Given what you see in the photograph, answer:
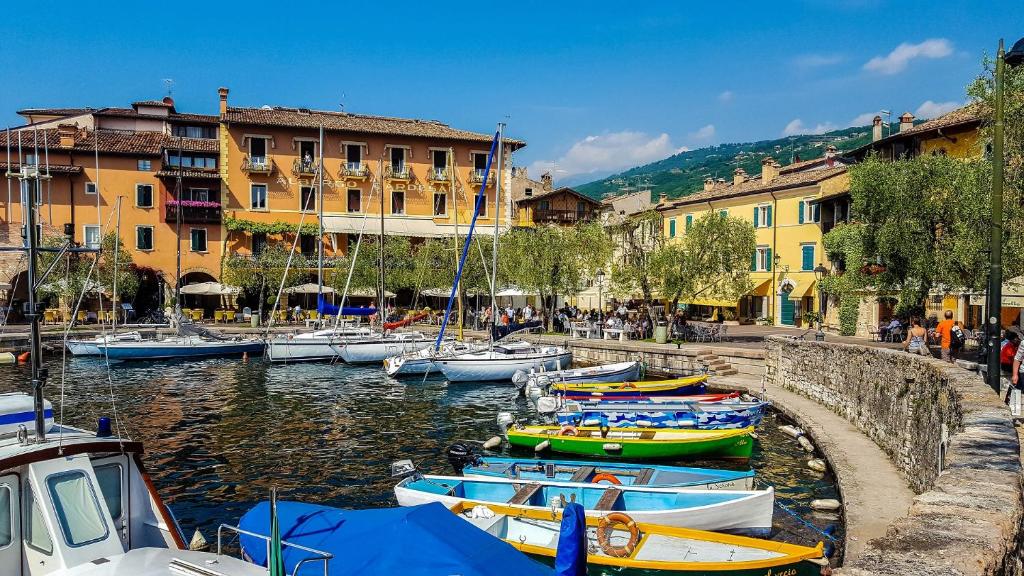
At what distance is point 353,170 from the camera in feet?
189

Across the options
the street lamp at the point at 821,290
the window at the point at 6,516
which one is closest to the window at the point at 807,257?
the street lamp at the point at 821,290

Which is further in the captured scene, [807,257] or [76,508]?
[807,257]

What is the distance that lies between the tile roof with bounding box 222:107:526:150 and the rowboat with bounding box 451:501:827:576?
1915 inches

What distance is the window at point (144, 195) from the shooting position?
53.2m

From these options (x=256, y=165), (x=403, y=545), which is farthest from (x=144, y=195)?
(x=403, y=545)

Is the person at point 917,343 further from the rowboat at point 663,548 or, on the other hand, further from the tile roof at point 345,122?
the tile roof at point 345,122

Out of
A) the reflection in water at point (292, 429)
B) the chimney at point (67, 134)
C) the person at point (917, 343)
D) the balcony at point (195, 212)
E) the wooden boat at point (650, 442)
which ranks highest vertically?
the chimney at point (67, 134)

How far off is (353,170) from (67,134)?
2007 centimetres

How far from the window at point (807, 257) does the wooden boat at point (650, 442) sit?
95.4 feet

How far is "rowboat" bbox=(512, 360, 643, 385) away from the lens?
2702cm

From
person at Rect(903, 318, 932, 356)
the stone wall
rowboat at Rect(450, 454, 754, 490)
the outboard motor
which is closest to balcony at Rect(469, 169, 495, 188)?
the stone wall

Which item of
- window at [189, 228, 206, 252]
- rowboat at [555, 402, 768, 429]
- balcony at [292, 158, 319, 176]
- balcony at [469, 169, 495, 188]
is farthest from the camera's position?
balcony at [469, 169, 495, 188]

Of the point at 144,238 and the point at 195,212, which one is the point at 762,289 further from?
the point at 144,238

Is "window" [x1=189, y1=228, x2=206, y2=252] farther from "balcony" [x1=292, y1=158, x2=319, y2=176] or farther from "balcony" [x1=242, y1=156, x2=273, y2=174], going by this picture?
"balcony" [x1=292, y1=158, x2=319, y2=176]
